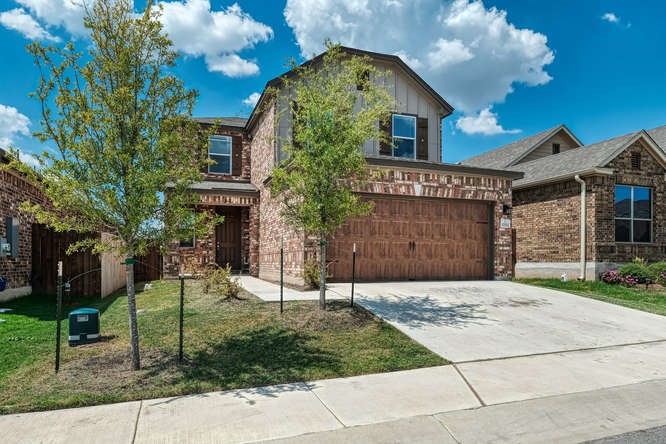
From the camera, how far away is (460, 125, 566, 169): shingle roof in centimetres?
2145

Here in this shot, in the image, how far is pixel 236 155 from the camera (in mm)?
17688

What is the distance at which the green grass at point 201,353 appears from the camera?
4.95 meters

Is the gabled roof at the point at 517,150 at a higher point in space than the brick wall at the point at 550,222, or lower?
higher

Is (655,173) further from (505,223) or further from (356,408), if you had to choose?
(356,408)

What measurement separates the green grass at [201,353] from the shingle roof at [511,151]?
16.1 m

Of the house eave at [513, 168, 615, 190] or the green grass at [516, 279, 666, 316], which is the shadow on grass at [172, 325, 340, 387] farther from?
the house eave at [513, 168, 615, 190]

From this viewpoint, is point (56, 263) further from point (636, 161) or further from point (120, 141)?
point (636, 161)

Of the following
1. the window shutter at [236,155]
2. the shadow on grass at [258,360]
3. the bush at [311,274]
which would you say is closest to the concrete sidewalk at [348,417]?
the shadow on grass at [258,360]

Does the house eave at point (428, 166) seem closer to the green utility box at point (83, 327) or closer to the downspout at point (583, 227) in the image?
the downspout at point (583, 227)

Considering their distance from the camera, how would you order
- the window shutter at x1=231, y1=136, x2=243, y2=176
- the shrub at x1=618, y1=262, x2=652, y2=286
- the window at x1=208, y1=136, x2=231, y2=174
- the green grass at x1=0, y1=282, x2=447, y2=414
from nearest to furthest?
1. the green grass at x1=0, y1=282, x2=447, y2=414
2. the shrub at x1=618, y1=262, x2=652, y2=286
3. the window at x1=208, y1=136, x2=231, y2=174
4. the window shutter at x1=231, y1=136, x2=243, y2=176

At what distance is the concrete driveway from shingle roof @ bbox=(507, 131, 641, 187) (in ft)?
20.2

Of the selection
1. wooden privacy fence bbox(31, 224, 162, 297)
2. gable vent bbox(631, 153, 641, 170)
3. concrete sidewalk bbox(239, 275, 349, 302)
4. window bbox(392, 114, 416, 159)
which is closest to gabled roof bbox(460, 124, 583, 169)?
gable vent bbox(631, 153, 641, 170)

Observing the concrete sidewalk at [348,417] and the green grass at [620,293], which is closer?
the concrete sidewalk at [348,417]

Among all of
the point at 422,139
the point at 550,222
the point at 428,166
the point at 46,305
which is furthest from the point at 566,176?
the point at 46,305
